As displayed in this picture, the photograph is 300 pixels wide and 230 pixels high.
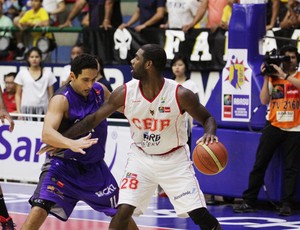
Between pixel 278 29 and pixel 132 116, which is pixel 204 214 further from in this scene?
pixel 278 29

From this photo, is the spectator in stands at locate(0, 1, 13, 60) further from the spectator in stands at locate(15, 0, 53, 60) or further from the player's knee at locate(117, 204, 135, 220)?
the player's knee at locate(117, 204, 135, 220)

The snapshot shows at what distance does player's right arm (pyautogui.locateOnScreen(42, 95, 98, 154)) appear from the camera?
7641 millimetres

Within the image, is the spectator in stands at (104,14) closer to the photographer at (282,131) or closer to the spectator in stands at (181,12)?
the spectator in stands at (181,12)

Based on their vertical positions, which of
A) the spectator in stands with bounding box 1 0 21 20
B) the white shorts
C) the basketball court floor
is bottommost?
the basketball court floor

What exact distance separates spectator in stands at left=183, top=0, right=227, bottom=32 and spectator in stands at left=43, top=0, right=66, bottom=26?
11.4ft

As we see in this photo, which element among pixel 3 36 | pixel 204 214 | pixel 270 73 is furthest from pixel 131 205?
pixel 3 36

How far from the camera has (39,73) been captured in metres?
15.0

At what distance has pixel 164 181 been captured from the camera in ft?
26.6

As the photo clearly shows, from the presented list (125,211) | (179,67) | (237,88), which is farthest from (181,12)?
(125,211)

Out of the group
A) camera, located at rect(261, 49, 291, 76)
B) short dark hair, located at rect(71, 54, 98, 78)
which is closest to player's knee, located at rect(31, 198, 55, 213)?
short dark hair, located at rect(71, 54, 98, 78)

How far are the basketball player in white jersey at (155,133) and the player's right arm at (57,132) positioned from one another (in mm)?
182

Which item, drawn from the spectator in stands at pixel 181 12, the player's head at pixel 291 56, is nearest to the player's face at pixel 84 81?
the player's head at pixel 291 56

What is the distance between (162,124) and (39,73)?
23.8ft

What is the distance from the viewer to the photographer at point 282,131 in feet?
38.1
